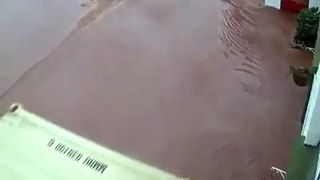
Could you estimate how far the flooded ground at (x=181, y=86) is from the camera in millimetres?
1831

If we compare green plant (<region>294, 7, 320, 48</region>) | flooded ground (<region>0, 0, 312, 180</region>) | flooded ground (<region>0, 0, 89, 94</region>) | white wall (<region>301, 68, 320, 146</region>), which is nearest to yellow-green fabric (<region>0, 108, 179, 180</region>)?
flooded ground (<region>0, 0, 312, 180</region>)

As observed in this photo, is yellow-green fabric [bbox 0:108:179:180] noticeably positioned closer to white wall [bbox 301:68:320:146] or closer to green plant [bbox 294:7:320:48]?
white wall [bbox 301:68:320:146]

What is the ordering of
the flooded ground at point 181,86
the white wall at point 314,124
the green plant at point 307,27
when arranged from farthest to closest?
the green plant at point 307,27 < the flooded ground at point 181,86 < the white wall at point 314,124

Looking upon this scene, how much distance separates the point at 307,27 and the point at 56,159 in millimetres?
1097

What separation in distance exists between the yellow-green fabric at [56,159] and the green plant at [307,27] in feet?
2.94

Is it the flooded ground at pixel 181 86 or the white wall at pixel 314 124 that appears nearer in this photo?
the white wall at pixel 314 124

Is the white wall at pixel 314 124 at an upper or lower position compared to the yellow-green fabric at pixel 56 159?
upper

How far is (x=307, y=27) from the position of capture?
2088 millimetres

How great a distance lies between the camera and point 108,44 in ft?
7.30

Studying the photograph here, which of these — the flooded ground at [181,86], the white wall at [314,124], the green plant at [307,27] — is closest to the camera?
the white wall at [314,124]

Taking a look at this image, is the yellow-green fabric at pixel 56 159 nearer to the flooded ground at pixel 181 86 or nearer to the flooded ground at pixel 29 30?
the flooded ground at pixel 181 86

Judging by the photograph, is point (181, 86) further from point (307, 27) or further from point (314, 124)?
point (314, 124)

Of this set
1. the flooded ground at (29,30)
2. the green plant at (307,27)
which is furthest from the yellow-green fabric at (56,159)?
the green plant at (307,27)

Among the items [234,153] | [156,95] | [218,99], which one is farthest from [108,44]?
[234,153]
